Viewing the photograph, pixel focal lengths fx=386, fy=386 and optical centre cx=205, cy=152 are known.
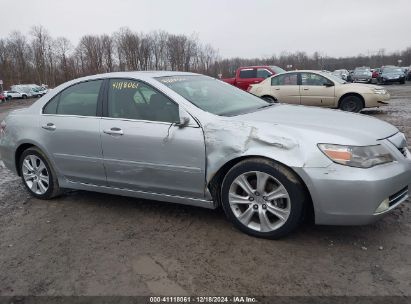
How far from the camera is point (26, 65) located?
77.6 m

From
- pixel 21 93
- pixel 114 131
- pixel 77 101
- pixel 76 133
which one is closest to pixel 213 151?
pixel 114 131

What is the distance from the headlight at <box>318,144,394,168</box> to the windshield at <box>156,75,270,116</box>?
1.08 metres

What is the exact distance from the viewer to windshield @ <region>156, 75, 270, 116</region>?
3.91 meters

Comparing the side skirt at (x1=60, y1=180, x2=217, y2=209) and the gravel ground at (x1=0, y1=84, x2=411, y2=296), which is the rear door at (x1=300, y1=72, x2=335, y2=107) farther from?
the side skirt at (x1=60, y1=180, x2=217, y2=209)

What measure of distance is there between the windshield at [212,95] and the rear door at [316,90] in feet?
25.4

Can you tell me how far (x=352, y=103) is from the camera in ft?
38.2

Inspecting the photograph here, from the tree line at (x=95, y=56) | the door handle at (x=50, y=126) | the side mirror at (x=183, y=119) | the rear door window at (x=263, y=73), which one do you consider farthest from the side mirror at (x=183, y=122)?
the tree line at (x=95, y=56)

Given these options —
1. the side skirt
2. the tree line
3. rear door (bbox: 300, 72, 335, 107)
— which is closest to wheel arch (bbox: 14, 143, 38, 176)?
the side skirt

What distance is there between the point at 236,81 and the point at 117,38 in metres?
70.2

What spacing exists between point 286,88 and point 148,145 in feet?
31.0

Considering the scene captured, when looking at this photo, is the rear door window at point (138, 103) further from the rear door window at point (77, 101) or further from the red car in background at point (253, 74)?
the red car in background at point (253, 74)

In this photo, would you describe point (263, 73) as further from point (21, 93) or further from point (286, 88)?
point (21, 93)

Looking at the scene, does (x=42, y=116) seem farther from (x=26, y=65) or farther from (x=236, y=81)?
(x=26, y=65)

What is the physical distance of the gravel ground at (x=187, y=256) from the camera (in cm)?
283
